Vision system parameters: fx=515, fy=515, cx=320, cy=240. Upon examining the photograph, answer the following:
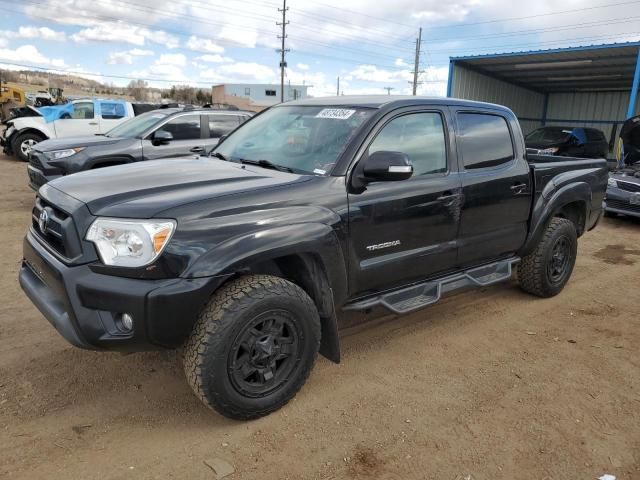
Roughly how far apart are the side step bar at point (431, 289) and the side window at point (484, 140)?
876 millimetres

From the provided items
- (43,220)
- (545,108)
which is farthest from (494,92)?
(43,220)

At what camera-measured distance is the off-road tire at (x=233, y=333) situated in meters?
2.66

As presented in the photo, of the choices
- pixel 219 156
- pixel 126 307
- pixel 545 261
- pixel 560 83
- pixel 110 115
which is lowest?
pixel 545 261

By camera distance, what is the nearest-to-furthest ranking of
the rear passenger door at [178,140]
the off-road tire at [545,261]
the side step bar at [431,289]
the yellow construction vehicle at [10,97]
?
the side step bar at [431,289]
the off-road tire at [545,261]
the rear passenger door at [178,140]
the yellow construction vehicle at [10,97]

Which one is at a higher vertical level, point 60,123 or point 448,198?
point 60,123

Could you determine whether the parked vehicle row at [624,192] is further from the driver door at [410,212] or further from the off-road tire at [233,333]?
the off-road tire at [233,333]

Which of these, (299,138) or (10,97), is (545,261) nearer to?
(299,138)

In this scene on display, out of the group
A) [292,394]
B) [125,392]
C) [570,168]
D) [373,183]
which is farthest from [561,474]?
[570,168]

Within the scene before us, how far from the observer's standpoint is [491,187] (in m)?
4.12

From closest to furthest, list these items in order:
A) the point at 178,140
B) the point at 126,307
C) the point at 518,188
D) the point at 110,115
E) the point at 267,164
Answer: the point at 126,307
the point at 267,164
the point at 518,188
the point at 178,140
the point at 110,115

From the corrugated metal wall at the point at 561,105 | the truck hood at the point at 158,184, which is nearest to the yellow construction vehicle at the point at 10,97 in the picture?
the corrugated metal wall at the point at 561,105

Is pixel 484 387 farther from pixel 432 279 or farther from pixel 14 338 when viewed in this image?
pixel 14 338

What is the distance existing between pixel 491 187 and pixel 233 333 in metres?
2.49

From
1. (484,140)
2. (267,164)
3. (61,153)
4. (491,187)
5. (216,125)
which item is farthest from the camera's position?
(216,125)
